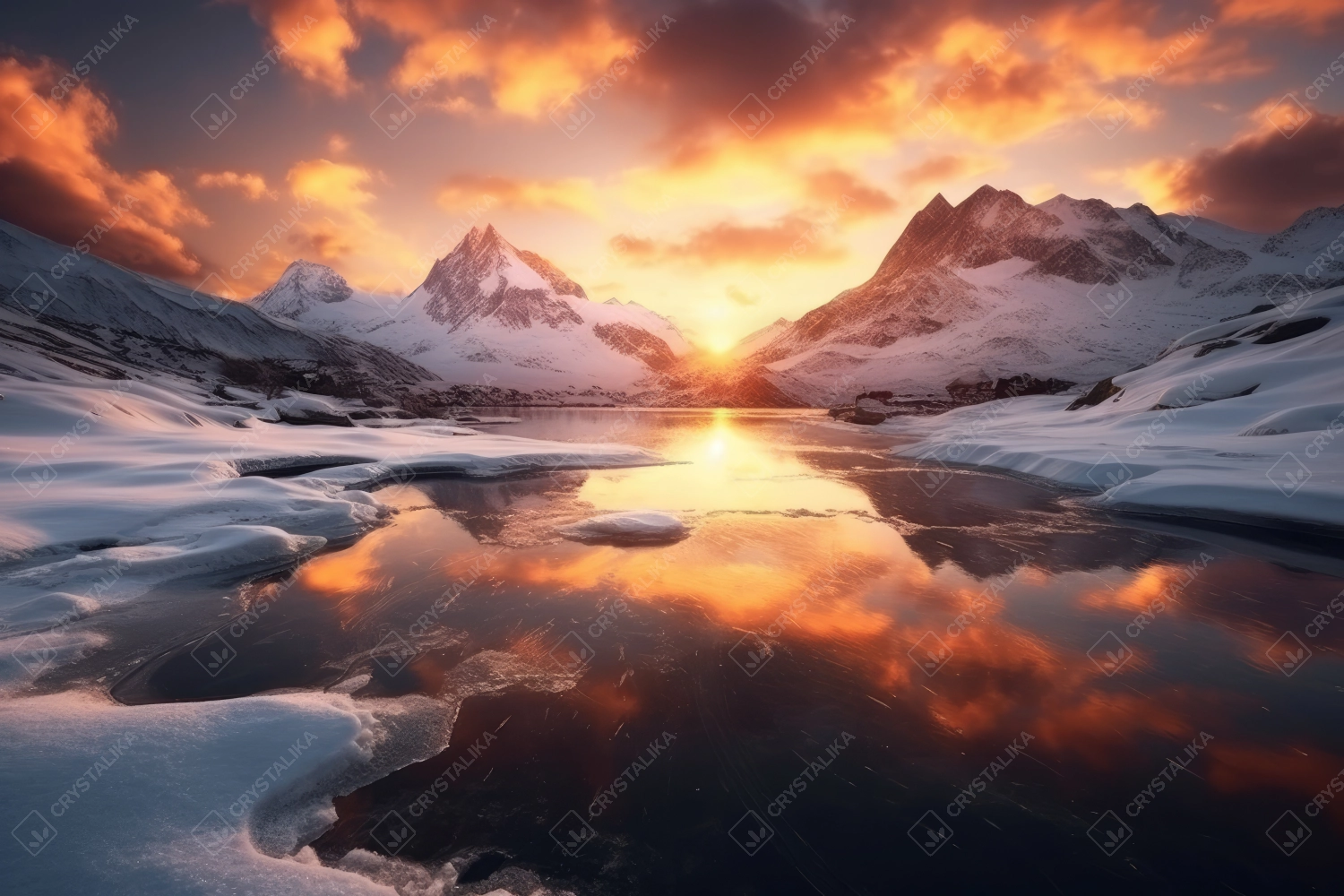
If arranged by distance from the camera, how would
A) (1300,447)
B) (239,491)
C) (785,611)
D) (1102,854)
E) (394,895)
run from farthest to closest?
(1300,447) < (239,491) < (785,611) < (1102,854) < (394,895)

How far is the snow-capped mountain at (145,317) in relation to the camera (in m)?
115

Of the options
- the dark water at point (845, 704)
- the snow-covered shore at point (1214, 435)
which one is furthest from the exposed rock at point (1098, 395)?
the dark water at point (845, 704)

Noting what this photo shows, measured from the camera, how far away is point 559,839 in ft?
16.9

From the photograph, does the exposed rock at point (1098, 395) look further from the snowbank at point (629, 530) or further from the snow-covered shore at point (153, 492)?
the snowbank at point (629, 530)

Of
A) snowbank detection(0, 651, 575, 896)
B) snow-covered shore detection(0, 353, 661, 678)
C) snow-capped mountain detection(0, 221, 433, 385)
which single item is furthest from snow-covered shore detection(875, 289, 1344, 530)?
snow-capped mountain detection(0, 221, 433, 385)

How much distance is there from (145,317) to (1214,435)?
204 meters

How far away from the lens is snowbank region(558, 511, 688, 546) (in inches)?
619

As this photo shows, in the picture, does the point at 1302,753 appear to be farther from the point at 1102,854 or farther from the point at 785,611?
the point at 785,611

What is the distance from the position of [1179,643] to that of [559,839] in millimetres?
11465

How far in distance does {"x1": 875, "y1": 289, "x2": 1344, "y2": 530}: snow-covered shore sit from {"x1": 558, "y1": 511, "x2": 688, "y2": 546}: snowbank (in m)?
15.1

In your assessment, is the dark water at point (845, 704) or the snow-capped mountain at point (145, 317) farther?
the snow-capped mountain at point (145, 317)

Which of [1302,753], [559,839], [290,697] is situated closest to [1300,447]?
[1302,753]

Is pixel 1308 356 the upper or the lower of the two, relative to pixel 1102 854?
upper

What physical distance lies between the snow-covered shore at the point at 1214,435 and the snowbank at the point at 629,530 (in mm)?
15056
